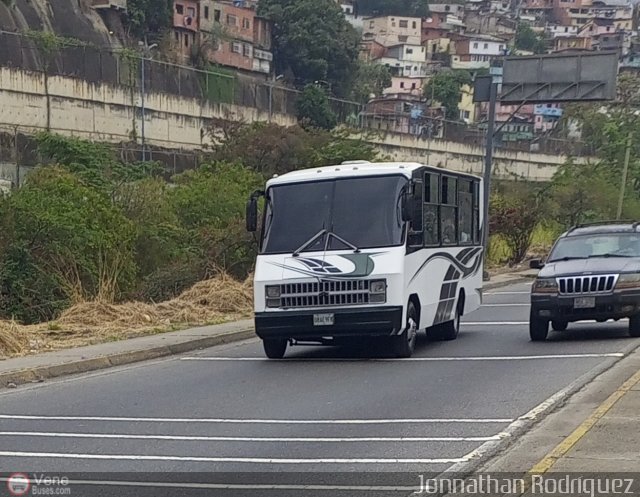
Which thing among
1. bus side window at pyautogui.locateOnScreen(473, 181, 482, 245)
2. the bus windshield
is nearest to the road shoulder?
the bus windshield

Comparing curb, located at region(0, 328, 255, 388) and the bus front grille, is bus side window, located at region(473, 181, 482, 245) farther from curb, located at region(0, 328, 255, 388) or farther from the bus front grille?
the bus front grille

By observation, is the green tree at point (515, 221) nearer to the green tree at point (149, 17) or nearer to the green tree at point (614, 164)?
the green tree at point (614, 164)

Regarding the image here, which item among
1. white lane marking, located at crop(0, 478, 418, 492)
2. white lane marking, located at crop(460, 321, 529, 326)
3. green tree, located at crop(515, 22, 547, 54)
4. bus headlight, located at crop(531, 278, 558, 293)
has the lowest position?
white lane marking, located at crop(460, 321, 529, 326)

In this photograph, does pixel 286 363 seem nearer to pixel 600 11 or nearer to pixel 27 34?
pixel 27 34

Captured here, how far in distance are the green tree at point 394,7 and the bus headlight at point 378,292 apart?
146461 millimetres

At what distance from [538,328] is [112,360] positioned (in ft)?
22.3

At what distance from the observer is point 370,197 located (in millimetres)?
15820

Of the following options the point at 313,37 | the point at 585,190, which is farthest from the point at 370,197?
the point at 313,37

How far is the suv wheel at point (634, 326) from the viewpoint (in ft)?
55.2

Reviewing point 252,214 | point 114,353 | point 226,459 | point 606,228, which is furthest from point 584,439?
point 606,228

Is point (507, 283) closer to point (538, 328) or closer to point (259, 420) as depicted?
point (538, 328)

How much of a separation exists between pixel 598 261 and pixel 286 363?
5421mm

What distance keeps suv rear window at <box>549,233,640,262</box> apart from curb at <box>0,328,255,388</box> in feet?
19.2

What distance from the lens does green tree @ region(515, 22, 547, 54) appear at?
15400 cm
